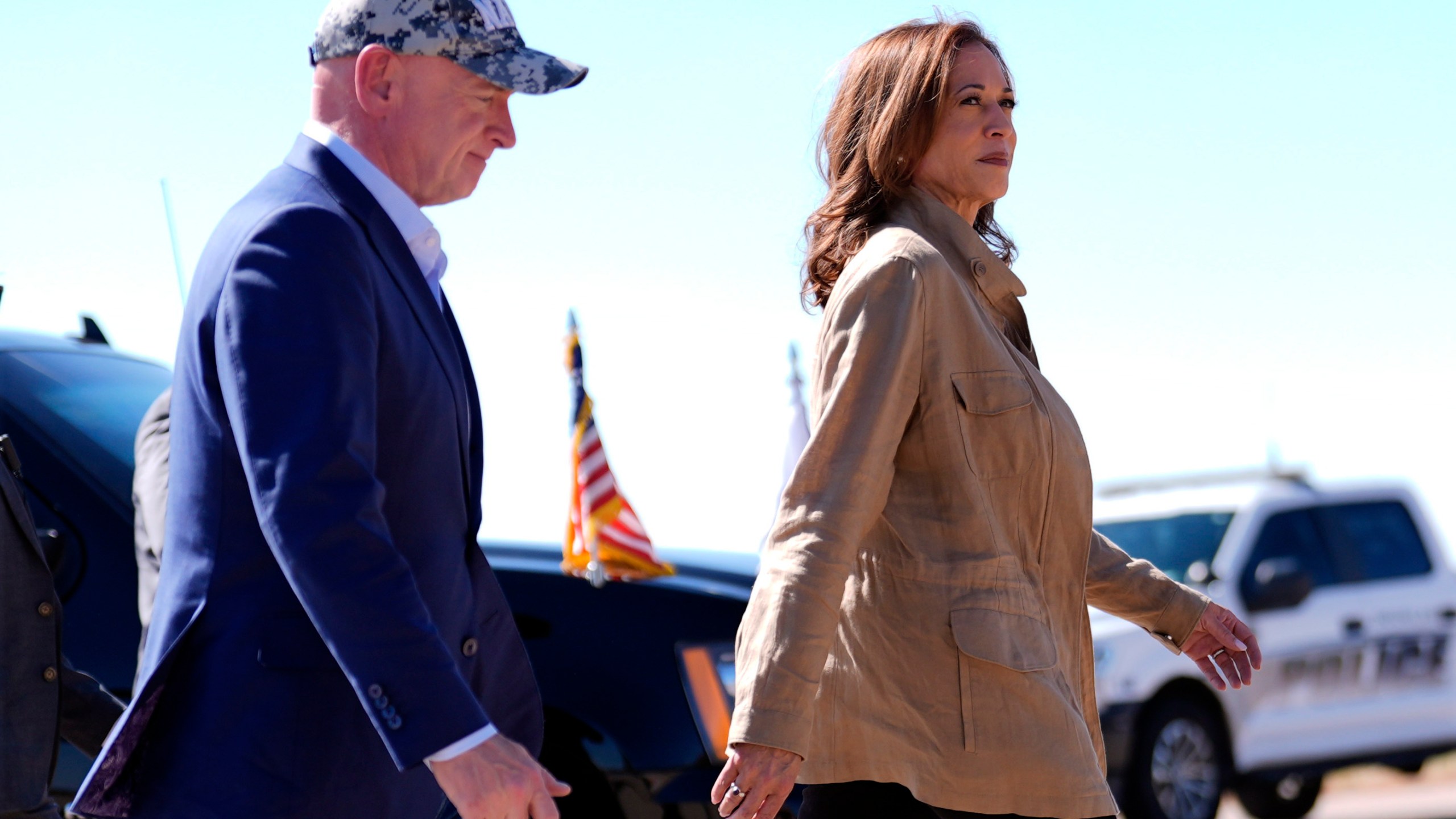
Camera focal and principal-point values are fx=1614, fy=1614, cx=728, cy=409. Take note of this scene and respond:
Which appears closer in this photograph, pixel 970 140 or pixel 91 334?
pixel 970 140

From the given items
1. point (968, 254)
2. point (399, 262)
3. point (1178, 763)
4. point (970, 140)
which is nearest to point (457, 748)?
point (399, 262)

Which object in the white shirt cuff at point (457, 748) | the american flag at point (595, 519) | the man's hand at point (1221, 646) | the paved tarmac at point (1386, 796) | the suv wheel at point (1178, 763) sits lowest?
the paved tarmac at point (1386, 796)

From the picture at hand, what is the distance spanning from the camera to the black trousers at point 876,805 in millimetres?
2475

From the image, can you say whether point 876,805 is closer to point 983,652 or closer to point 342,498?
point 983,652

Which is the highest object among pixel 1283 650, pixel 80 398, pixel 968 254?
pixel 968 254

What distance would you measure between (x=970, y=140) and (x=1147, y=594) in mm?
959

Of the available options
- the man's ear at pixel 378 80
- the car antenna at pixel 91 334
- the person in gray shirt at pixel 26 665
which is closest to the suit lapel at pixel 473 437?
the man's ear at pixel 378 80

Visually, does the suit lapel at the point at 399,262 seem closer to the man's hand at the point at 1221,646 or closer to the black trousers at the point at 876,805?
the black trousers at the point at 876,805

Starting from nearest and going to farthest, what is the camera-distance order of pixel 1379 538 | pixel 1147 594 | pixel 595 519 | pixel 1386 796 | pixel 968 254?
pixel 968 254 < pixel 1147 594 < pixel 595 519 < pixel 1379 538 < pixel 1386 796

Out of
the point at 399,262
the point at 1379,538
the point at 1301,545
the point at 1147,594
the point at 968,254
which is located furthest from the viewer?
the point at 1379,538

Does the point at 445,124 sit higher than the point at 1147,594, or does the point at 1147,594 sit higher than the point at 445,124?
the point at 445,124

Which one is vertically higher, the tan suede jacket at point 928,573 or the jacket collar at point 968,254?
the jacket collar at point 968,254

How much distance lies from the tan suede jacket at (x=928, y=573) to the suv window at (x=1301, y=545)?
7.21 meters

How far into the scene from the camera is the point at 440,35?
221 centimetres
